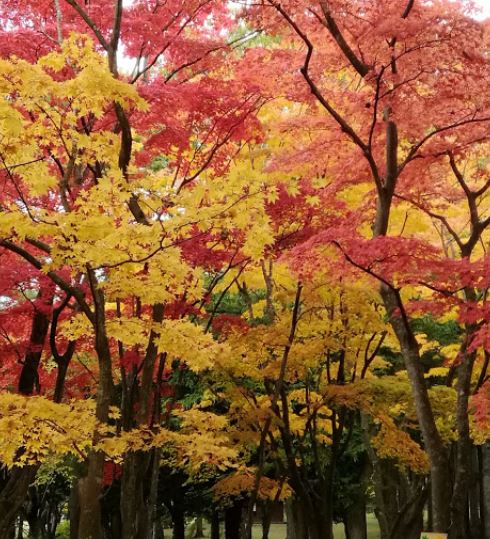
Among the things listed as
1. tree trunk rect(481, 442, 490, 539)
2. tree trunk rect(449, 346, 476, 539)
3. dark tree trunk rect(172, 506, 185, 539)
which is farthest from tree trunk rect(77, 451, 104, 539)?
dark tree trunk rect(172, 506, 185, 539)

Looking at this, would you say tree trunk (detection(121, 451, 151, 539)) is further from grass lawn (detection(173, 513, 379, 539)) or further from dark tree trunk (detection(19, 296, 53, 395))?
grass lawn (detection(173, 513, 379, 539))

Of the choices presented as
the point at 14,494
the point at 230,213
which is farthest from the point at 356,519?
the point at 230,213

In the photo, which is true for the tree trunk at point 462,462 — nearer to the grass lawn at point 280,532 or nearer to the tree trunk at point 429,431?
the tree trunk at point 429,431

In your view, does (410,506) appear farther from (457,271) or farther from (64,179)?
(64,179)

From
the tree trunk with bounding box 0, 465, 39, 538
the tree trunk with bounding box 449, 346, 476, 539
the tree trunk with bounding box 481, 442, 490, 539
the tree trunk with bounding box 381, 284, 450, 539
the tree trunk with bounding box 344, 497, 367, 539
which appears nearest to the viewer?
the tree trunk with bounding box 381, 284, 450, 539

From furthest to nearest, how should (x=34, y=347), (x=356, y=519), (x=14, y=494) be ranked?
(x=356, y=519) → (x=34, y=347) → (x=14, y=494)

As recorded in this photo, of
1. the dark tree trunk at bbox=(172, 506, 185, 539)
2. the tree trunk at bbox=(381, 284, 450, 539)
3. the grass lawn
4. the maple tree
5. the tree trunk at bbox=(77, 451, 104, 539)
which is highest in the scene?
the maple tree

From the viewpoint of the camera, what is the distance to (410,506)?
10852 mm

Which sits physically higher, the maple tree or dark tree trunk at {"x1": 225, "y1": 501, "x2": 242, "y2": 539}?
the maple tree

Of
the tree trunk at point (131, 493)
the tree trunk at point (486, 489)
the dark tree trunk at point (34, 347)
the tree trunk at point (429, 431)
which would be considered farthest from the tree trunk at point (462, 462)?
the tree trunk at point (486, 489)

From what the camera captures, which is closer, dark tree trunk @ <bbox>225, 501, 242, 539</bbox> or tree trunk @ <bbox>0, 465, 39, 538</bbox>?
tree trunk @ <bbox>0, 465, 39, 538</bbox>

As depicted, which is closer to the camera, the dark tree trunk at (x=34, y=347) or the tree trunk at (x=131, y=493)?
the tree trunk at (x=131, y=493)

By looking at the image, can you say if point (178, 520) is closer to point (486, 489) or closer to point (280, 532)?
point (486, 489)

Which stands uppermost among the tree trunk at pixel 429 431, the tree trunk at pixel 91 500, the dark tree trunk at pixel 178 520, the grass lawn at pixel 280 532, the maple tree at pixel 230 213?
the maple tree at pixel 230 213
